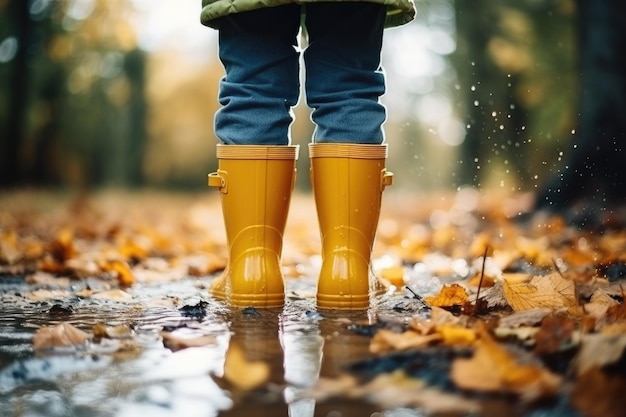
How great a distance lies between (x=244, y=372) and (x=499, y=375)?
440 millimetres

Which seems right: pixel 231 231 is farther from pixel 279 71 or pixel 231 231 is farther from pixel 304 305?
pixel 279 71

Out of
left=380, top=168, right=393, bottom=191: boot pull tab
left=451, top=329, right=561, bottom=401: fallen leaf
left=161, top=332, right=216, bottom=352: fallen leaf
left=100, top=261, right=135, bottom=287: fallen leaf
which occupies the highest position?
left=380, top=168, right=393, bottom=191: boot pull tab

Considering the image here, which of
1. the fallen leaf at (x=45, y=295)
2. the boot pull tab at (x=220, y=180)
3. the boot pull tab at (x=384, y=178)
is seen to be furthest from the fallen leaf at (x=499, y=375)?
the fallen leaf at (x=45, y=295)

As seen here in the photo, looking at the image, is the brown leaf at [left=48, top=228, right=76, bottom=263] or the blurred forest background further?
the blurred forest background

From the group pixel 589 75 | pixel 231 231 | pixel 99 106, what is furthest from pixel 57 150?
pixel 231 231

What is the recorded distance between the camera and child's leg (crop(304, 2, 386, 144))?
2.14 m

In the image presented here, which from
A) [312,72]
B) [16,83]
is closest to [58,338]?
[312,72]

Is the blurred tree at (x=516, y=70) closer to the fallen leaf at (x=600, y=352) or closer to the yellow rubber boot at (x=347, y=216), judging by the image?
the yellow rubber boot at (x=347, y=216)

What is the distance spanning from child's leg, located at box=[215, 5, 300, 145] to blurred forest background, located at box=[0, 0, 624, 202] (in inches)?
129

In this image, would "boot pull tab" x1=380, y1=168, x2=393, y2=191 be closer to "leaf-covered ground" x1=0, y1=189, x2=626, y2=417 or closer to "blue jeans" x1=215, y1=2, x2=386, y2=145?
"blue jeans" x1=215, y1=2, x2=386, y2=145

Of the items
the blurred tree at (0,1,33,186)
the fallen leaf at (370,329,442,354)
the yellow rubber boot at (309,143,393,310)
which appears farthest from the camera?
the blurred tree at (0,1,33,186)

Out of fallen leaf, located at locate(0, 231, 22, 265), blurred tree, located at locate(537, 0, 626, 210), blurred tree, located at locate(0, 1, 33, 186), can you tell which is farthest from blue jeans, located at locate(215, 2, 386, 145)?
blurred tree, located at locate(0, 1, 33, 186)

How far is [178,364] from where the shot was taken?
4.74 feet

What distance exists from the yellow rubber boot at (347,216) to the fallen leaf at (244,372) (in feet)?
2.16
